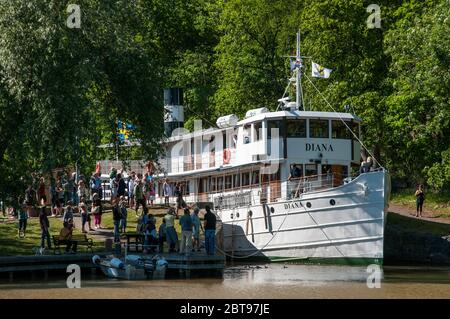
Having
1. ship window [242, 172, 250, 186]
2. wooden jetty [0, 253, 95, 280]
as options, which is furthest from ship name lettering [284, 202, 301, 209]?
wooden jetty [0, 253, 95, 280]

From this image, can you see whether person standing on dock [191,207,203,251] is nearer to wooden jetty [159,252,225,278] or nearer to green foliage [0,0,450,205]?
wooden jetty [159,252,225,278]

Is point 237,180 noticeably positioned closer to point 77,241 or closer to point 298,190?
point 298,190

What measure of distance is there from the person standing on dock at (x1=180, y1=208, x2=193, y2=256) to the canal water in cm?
160

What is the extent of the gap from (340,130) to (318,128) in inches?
38.3

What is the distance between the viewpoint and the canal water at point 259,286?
28188 mm

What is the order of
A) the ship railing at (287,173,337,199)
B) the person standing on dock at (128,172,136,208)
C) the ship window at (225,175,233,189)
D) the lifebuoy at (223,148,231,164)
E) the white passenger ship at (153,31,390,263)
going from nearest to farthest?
the white passenger ship at (153,31,390,263) → the ship railing at (287,173,337,199) → the lifebuoy at (223,148,231,164) → the ship window at (225,175,233,189) → the person standing on dock at (128,172,136,208)

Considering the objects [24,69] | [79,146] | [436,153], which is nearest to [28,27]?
[24,69]

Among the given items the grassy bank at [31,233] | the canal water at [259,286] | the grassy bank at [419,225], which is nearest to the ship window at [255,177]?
the grassy bank at [31,233]

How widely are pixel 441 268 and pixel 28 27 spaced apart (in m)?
17.5

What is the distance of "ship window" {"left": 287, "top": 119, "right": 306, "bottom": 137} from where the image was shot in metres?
43.8

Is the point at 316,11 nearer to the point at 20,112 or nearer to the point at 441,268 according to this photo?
the point at 441,268

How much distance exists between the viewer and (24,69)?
35.9m

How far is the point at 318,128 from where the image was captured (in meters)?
44.1

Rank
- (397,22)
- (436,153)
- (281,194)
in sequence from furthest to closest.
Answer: (397,22), (436,153), (281,194)
